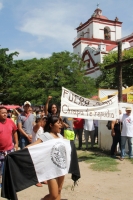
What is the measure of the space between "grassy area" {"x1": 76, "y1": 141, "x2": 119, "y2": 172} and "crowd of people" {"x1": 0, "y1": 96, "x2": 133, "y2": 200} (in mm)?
468

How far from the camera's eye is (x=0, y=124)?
16.9 ft

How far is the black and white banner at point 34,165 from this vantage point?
373cm

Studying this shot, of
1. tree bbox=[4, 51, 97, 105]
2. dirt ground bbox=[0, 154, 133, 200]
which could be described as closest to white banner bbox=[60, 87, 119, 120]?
dirt ground bbox=[0, 154, 133, 200]

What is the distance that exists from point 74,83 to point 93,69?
18.6m

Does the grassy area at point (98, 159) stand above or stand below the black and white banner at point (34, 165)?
below

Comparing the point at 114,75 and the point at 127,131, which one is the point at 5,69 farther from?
the point at 127,131

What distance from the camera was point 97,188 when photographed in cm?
578

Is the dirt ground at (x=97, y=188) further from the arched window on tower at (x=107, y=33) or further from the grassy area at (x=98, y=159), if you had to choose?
the arched window on tower at (x=107, y=33)

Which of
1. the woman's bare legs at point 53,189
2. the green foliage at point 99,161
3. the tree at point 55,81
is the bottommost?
Answer: the green foliage at point 99,161

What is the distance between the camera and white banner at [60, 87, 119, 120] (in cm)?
851

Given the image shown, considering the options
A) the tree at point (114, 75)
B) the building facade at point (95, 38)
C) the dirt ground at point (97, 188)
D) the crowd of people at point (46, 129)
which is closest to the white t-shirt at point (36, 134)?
the crowd of people at point (46, 129)

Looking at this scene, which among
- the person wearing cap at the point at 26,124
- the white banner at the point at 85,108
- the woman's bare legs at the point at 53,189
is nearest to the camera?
the woman's bare legs at the point at 53,189

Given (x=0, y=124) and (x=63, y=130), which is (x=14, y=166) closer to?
(x=0, y=124)

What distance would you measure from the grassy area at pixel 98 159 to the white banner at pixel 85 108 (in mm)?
1375
